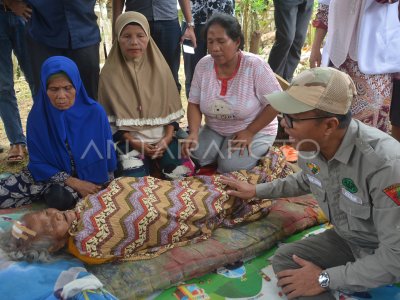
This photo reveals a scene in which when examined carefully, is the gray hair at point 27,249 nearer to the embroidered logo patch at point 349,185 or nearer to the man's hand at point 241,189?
the man's hand at point 241,189

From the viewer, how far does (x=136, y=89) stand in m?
3.05

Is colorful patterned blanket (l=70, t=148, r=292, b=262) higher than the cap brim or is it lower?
lower

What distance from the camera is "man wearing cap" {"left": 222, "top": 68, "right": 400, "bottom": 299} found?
63.6 inches

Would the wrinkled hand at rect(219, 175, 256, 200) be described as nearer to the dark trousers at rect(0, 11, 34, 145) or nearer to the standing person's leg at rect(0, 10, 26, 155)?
the dark trousers at rect(0, 11, 34, 145)

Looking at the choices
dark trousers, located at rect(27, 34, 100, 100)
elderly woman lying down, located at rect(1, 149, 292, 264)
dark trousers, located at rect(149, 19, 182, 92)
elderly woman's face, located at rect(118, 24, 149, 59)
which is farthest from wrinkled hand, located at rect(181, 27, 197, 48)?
elderly woman lying down, located at rect(1, 149, 292, 264)

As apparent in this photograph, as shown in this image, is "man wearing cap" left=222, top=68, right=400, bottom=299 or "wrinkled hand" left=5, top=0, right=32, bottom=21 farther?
"wrinkled hand" left=5, top=0, right=32, bottom=21

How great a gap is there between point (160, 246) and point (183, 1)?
2157 millimetres

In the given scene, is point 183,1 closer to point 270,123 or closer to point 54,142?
point 270,123

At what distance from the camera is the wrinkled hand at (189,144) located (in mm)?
3064

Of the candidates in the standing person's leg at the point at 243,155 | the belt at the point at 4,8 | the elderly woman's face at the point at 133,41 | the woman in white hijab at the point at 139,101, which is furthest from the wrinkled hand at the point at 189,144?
the belt at the point at 4,8

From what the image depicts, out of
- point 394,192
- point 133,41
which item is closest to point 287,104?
point 394,192

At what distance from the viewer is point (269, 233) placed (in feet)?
7.87

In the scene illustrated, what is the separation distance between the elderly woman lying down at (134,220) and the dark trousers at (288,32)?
208cm

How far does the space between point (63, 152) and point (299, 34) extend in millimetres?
2769
